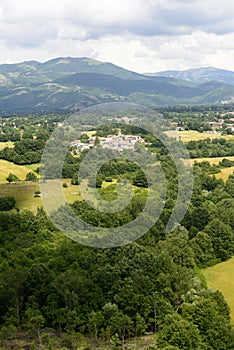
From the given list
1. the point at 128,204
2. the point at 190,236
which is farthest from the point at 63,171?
the point at 190,236

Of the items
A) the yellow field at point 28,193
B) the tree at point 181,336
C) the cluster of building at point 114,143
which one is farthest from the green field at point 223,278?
the cluster of building at point 114,143

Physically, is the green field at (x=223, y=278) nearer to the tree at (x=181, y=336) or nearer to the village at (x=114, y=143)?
the tree at (x=181, y=336)

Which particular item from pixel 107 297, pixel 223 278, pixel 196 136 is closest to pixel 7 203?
pixel 107 297

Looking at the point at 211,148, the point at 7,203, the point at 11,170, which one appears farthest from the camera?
the point at 211,148

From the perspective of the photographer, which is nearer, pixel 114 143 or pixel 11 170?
pixel 11 170

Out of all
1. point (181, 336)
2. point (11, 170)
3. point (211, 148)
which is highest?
point (211, 148)

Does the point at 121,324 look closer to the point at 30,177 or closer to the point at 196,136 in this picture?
the point at 30,177

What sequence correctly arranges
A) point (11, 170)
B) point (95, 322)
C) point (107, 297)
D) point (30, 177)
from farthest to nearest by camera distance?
1. point (11, 170)
2. point (30, 177)
3. point (107, 297)
4. point (95, 322)

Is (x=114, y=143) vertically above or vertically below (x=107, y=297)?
above
